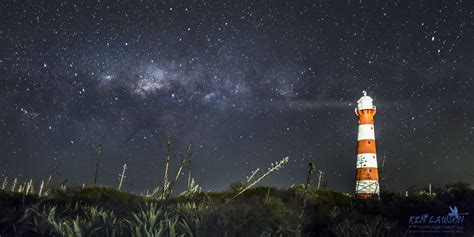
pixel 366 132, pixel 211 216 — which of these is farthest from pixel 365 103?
pixel 211 216

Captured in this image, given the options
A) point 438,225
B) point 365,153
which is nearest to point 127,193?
point 438,225

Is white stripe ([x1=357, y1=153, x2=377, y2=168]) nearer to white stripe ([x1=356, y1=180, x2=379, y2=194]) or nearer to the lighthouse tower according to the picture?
the lighthouse tower

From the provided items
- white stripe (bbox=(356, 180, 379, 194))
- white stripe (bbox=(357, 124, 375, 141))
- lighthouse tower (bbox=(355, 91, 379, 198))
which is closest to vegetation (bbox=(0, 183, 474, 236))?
white stripe (bbox=(356, 180, 379, 194))

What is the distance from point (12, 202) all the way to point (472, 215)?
1368cm

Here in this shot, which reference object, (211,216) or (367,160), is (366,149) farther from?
(211,216)

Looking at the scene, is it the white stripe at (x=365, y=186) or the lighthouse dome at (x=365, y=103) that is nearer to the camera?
the white stripe at (x=365, y=186)

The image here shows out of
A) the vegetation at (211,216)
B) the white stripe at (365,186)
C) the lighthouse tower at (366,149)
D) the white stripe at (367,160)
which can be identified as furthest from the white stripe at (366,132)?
the vegetation at (211,216)

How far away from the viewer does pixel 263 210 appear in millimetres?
7949

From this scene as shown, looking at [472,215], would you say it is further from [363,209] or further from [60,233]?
[60,233]

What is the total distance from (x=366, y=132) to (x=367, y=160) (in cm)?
242

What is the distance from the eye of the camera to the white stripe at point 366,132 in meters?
29.9

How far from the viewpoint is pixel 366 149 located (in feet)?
96.4

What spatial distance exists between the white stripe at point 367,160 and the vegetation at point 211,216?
999cm

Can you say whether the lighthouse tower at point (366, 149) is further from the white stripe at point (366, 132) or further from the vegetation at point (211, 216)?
the vegetation at point (211, 216)
